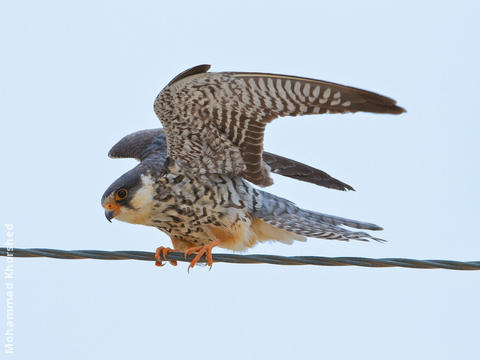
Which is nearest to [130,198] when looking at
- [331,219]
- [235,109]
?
[235,109]

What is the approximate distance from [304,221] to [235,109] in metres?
1.30

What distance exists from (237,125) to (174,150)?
0.59 meters

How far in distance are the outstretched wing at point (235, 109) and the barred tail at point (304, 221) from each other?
40cm

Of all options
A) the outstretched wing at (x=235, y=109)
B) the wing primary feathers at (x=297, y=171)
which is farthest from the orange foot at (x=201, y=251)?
the wing primary feathers at (x=297, y=171)

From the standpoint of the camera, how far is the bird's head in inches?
210

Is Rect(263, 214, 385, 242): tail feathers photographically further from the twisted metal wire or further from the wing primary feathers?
the twisted metal wire

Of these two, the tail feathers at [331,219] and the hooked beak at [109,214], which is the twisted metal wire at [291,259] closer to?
the hooked beak at [109,214]

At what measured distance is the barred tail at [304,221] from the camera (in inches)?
215

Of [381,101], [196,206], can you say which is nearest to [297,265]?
[381,101]

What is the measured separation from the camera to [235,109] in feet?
16.2

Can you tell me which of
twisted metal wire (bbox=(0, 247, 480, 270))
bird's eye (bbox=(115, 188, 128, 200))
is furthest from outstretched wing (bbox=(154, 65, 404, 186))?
twisted metal wire (bbox=(0, 247, 480, 270))

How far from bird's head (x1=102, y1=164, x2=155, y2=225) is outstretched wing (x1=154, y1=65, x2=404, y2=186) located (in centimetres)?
31

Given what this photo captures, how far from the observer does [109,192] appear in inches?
211

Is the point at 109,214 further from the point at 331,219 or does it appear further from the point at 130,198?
the point at 331,219
